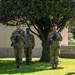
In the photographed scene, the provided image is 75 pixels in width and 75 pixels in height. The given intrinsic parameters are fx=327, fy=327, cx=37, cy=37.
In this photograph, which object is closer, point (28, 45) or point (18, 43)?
point (18, 43)

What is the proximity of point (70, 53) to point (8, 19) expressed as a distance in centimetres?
821

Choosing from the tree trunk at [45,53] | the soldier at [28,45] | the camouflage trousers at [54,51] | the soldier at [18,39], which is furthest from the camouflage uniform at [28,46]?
the camouflage trousers at [54,51]

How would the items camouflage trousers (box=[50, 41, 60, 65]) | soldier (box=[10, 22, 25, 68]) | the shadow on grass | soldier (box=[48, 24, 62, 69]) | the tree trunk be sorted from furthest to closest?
the tree trunk → soldier (box=[10, 22, 25, 68]) → camouflage trousers (box=[50, 41, 60, 65]) → soldier (box=[48, 24, 62, 69]) → the shadow on grass

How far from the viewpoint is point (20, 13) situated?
681 inches

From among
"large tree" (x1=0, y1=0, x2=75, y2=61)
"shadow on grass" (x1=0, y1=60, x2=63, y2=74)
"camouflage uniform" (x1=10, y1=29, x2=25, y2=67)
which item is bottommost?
"shadow on grass" (x1=0, y1=60, x2=63, y2=74)

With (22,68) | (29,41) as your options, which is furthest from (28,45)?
(22,68)

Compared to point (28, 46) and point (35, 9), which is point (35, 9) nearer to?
point (35, 9)

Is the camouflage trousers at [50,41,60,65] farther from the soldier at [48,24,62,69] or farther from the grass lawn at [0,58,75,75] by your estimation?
the grass lawn at [0,58,75,75]

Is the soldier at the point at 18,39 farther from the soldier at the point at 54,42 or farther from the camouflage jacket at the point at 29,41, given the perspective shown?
the camouflage jacket at the point at 29,41

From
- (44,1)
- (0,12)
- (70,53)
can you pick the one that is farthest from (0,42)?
(44,1)

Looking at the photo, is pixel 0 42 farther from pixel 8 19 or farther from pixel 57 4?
pixel 57 4

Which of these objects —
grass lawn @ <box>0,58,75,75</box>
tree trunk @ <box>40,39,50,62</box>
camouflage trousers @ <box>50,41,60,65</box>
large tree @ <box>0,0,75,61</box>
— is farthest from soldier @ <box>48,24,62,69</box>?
tree trunk @ <box>40,39,50,62</box>

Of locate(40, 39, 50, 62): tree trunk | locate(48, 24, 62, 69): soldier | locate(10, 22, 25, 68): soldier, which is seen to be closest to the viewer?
locate(48, 24, 62, 69): soldier

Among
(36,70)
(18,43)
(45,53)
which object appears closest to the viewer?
(36,70)
